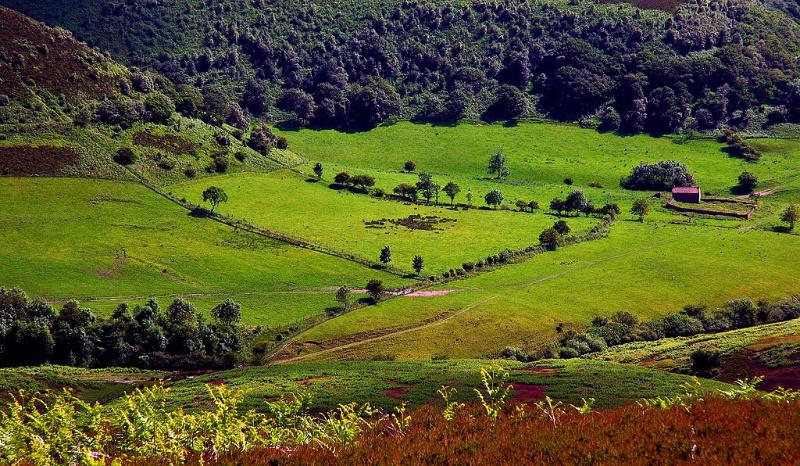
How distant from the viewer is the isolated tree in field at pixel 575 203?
159375 mm

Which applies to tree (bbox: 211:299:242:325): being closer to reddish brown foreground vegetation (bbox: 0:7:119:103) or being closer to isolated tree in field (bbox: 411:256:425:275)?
isolated tree in field (bbox: 411:256:425:275)

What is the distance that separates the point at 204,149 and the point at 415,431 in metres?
170

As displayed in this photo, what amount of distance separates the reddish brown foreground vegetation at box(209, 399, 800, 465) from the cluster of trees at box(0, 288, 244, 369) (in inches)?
2646

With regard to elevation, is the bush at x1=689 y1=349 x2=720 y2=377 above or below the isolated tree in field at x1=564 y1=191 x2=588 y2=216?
below

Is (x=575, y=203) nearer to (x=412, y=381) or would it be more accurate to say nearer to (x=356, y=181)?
(x=356, y=181)

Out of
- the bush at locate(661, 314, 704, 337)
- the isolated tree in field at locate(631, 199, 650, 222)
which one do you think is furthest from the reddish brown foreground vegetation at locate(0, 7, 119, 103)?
the bush at locate(661, 314, 704, 337)

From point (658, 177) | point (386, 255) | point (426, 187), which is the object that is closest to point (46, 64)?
point (426, 187)

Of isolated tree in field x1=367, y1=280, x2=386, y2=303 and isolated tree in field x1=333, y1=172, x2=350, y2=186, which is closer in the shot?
isolated tree in field x1=367, y1=280, x2=386, y2=303

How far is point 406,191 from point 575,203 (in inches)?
1669

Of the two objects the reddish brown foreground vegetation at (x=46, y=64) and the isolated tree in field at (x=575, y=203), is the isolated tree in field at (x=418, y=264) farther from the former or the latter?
the reddish brown foreground vegetation at (x=46, y=64)

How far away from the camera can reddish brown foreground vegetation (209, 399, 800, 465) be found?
14.5 meters

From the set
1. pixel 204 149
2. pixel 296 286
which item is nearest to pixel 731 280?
pixel 296 286

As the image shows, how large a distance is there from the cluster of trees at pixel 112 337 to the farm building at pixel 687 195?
5265 inches

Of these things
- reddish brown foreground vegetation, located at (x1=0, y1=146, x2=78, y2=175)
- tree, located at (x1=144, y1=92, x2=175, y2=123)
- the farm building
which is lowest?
the farm building
